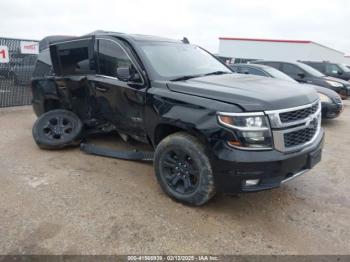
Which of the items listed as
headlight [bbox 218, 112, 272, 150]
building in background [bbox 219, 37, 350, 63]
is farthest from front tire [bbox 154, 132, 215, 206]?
building in background [bbox 219, 37, 350, 63]

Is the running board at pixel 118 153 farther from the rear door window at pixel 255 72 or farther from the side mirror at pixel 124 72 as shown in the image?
the rear door window at pixel 255 72

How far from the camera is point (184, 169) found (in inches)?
139

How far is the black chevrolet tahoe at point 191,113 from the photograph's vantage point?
302 cm

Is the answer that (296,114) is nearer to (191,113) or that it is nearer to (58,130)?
(191,113)

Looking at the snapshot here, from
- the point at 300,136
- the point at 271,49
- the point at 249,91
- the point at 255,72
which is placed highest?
the point at 271,49

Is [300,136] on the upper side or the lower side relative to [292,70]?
lower

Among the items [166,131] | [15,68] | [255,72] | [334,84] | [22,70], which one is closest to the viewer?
[166,131]

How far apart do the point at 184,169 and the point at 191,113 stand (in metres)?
0.65

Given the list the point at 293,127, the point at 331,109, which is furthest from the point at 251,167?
the point at 331,109

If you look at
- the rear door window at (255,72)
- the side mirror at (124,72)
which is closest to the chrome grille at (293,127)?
the side mirror at (124,72)

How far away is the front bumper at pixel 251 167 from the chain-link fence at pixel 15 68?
7.78 meters

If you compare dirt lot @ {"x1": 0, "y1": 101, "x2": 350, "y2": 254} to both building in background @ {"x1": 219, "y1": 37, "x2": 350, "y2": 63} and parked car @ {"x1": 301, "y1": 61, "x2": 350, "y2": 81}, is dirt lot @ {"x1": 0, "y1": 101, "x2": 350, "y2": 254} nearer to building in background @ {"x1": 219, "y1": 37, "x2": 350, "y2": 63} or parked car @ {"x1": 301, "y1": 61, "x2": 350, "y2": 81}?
parked car @ {"x1": 301, "y1": 61, "x2": 350, "y2": 81}

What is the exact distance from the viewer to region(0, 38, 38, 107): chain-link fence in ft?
28.7

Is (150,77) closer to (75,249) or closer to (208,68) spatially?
(208,68)
